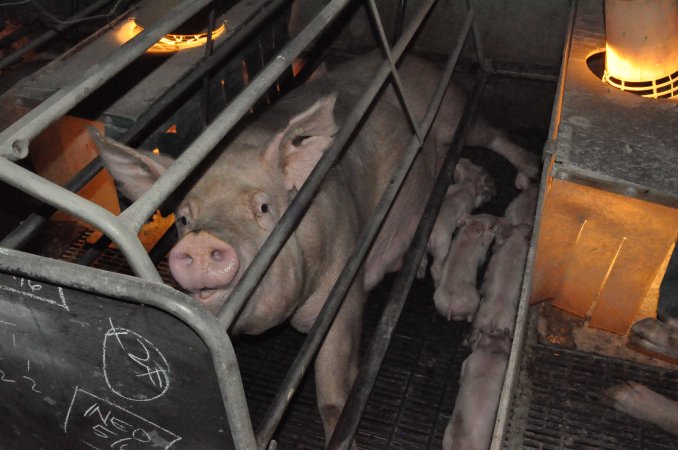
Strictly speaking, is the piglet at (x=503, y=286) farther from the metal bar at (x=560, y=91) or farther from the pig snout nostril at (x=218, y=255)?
the pig snout nostril at (x=218, y=255)

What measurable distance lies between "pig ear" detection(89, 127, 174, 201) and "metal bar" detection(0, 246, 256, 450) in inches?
24.4

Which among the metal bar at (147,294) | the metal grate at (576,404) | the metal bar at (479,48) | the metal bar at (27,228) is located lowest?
the metal bar at (147,294)

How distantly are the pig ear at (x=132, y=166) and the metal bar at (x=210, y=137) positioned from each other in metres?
0.44

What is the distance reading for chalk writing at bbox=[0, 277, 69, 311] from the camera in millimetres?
1429

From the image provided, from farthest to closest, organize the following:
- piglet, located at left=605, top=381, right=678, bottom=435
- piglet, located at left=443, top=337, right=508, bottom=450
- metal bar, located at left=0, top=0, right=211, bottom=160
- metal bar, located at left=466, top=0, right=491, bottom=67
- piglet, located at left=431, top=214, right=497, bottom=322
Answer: metal bar, located at left=466, top=0, right=491, bottom=67 → piglet, located at left=431, top=214, right=497, bottom=322 → piglet, located at left=605, top=381, right=678, bottom=435 → piglet, located at left=443, top=337, right=508, bottom=450 → metal bar, located at left=0, top=0, right=211, bottom=160

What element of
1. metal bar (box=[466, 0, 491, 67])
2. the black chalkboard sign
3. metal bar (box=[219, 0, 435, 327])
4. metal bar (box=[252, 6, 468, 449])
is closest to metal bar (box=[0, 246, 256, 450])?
the black chalkboard sign

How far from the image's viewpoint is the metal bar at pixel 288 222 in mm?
1647

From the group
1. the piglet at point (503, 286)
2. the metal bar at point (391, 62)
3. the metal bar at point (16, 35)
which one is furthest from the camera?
the metal bar at point (16, 35)

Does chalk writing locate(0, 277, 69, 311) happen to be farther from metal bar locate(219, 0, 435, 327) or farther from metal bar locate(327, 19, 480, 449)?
metal bar locate(327, 19, 480, 449)

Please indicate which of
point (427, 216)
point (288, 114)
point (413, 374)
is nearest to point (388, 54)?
point (288, 114)

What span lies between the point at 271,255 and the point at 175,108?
72.1 inches

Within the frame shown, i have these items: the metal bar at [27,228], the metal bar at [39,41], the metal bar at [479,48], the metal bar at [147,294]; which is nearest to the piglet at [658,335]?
the metal bar at [479,48]

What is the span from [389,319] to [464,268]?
1050 millimetres

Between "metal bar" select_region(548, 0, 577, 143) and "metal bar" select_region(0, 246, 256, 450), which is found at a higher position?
"metal bar" select_region(548, 0, 577, 143)
